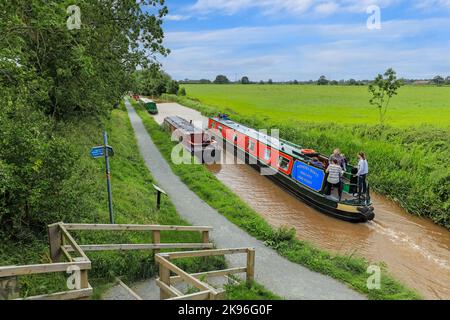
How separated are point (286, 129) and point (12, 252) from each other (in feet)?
69.8

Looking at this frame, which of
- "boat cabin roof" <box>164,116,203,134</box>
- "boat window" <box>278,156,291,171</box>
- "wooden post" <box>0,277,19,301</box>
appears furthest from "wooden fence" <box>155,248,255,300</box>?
"boat cabin roof" <box>164,116,203,134</box>

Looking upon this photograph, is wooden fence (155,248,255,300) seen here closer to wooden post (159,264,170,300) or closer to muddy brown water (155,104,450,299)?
wooden post (159,264,170,300)

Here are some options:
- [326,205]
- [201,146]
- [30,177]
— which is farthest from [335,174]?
[30,177]

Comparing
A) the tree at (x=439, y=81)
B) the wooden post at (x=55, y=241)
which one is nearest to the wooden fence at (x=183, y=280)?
the wooden post at (x=55, y=241)

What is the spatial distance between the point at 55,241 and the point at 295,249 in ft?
20.5

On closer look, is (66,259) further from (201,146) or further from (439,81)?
(439,81)

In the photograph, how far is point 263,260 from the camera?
895 cm

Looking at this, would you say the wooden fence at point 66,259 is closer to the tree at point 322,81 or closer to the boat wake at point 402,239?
the boat wake at point 402,239

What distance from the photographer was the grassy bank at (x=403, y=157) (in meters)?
13.9

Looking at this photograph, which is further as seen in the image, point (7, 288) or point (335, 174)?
point (335, 174)

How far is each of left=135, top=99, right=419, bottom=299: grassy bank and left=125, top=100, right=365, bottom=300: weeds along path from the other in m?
0.23

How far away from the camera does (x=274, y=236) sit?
10203 millimetres

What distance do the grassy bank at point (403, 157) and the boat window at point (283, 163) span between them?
165 inches

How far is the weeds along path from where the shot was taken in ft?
24.8
